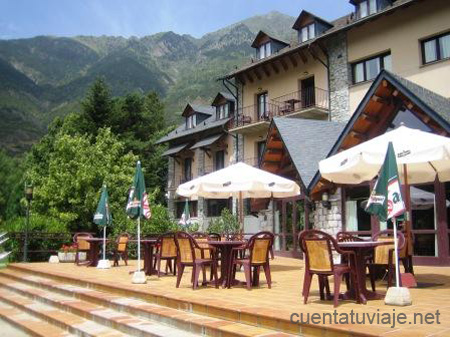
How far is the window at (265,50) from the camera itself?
25.3 m

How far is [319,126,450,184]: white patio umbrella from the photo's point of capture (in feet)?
22.0

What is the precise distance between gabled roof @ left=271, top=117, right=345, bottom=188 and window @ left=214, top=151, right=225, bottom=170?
1226cm

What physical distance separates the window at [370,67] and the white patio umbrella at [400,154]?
11.8 metres

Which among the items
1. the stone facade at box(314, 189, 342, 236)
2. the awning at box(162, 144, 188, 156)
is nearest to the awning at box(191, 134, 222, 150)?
the awning at box(162, 144, 188, 156)

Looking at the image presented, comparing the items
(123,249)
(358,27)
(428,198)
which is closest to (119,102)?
(358,27)

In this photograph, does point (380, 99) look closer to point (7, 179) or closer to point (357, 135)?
point (357, 135)

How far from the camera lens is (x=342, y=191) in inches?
543

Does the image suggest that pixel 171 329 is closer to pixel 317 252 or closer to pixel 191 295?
pixel 191 295

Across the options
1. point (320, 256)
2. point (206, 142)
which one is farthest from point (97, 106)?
point (320, 256)

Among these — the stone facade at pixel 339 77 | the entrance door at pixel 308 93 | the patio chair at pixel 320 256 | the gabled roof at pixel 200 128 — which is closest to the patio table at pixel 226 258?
the patio chair at pixel 320 256

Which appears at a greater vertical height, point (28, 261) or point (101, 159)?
point (101, 159)

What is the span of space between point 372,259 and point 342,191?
6.69m

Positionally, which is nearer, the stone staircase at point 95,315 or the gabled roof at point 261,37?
the stone staircase at point 95,315

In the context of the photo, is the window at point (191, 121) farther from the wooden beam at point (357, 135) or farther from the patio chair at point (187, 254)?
the patio chair at point (187, 254)
